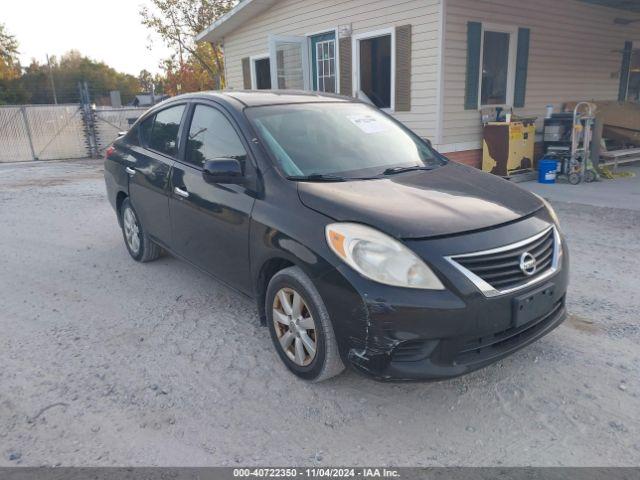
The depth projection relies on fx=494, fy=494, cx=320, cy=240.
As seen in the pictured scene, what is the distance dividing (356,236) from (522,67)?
8.68 meters

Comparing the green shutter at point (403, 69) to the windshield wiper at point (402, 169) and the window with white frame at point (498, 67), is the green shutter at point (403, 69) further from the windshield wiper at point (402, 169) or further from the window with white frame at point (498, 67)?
the windshield wiper at point (402, 169)

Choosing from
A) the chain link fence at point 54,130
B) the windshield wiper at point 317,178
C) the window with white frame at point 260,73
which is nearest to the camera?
the windshield wiper at point 317,178

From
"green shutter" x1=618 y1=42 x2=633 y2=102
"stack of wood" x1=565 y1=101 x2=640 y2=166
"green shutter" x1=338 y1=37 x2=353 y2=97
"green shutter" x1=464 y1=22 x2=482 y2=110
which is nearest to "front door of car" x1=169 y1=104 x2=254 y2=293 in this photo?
"green shutter" x1=464 y1=22 x2=482 y2=110

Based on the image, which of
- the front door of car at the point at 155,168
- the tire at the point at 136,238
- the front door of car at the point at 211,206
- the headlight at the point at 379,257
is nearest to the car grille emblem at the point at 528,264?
the headlight at the point at 379,257

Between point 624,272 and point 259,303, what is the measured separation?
11.2 ft

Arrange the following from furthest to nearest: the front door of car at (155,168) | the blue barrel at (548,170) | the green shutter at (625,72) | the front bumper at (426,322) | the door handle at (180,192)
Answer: the green shutter at (625,72) → the blue barrel at (548,170) → the front door of car at (155,168) → the door handle at (180,192) → the front bumper at (426,322)

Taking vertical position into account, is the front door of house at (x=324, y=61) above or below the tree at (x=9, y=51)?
below

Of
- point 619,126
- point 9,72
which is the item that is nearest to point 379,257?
point 619,126

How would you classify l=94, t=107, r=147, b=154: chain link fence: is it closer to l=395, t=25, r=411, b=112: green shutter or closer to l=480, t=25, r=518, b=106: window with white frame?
l=395, t=25, r=411, b=112: green shutter

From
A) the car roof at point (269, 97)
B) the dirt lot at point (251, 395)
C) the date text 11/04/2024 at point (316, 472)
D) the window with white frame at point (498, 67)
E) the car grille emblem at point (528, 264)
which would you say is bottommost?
the date text 11/04/2024 at point (316, 472)

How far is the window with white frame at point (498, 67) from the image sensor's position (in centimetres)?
935

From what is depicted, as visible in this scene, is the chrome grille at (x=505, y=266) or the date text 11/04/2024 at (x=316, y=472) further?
the chrome grille at (x=505, y=266)

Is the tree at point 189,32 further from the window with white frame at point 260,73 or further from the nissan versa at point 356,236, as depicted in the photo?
the nissan versa at point 356,236

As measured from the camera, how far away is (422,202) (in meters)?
2.78
